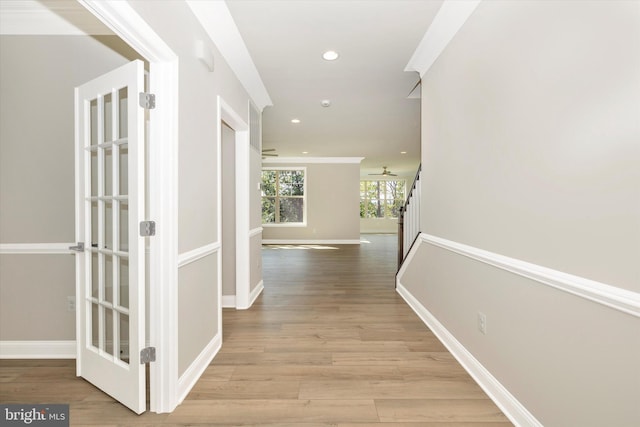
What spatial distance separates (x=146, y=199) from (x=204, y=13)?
55.1 inches

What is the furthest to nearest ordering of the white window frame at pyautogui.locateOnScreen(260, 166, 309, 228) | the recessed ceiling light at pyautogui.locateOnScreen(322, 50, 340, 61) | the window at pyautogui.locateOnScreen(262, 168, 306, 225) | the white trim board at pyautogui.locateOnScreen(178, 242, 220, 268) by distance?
the window at pyautogui.locateOnScreen(262, 168, 306, 225)
the white window frame at pyautogui.locateOnScreen(260, 166, 309, 228)
the recessed ceiling light at pyautogui.locateOnScreen(322, 50, 340, 61)
the white trim board at pyautogui.locateOnScreen(178, 242, 220, 268)

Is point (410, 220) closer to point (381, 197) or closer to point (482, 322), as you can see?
point (482, 322)

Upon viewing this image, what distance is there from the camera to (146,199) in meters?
1.82

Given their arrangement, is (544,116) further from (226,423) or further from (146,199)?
(226,423)

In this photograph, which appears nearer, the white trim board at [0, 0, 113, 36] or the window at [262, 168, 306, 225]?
the white trim board at [0, 0, 113, 36]

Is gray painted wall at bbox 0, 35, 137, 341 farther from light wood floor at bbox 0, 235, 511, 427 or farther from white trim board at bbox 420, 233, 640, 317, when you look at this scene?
white trim board at bbox 420, 233, 640, 317

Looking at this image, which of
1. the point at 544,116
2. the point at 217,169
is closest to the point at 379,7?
the point at 544,116

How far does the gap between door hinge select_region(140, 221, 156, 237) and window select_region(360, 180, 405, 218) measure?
12.5 metres

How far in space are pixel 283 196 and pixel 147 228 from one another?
324 inches

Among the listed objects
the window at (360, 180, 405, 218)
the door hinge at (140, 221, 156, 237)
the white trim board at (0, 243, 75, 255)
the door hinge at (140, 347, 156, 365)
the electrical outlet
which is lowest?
the door hinge at (140, 347, 156, 365)

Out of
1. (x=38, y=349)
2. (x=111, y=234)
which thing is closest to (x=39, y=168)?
(x=111, y=234)

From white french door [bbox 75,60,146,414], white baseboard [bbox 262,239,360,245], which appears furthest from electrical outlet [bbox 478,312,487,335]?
white baseboard [bbox 262,239,360,245]

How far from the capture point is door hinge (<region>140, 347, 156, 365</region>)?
1.77 meters

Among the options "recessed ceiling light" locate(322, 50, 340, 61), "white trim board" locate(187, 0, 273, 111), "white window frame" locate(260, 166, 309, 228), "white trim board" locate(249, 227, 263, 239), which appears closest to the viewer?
"white trim board" locate(187, 0, 273, 111)
